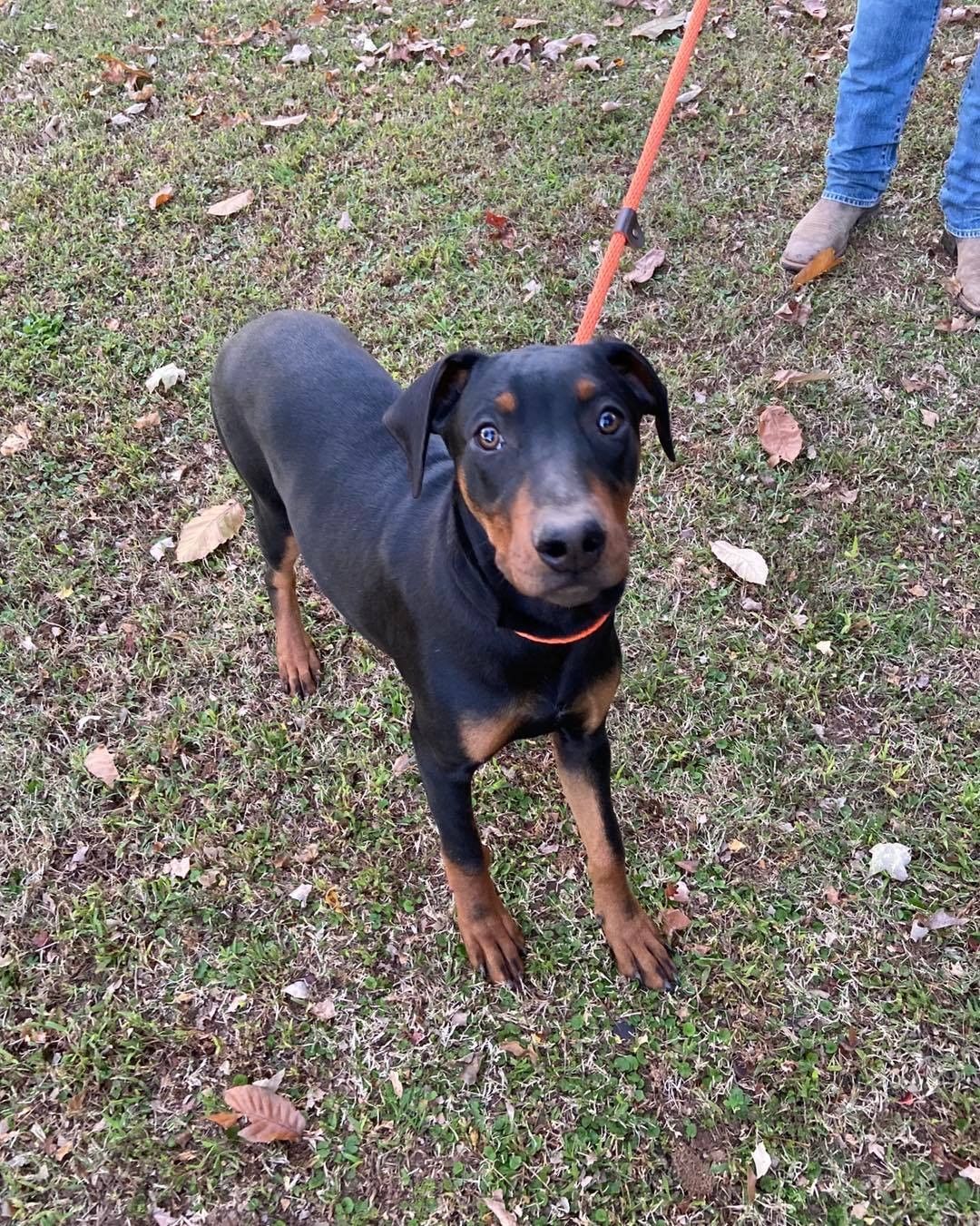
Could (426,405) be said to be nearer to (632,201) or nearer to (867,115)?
(632,201)

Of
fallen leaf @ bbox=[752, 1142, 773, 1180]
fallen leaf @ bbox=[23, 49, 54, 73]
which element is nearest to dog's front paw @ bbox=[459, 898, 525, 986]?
fallen leaf @ bbox=[752, 1142, 773, 1180]

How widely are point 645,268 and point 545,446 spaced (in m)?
3.17

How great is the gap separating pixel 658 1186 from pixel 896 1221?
62cm

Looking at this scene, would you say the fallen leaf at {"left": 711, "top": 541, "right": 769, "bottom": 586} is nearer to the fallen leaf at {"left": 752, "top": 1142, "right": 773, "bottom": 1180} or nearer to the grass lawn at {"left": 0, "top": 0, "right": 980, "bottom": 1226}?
the grass lawn at {"left": 0, "top": 0, "right": 980, "bottom": 1226}

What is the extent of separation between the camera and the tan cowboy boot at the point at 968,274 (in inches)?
179

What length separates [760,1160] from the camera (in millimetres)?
2648

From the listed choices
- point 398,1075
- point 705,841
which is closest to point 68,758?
point 398,1075

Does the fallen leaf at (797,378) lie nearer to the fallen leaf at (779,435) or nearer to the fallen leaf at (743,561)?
the fallen leaf at (779,435)

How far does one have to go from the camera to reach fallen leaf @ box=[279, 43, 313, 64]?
21.7 ft

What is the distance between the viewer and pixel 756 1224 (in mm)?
2568

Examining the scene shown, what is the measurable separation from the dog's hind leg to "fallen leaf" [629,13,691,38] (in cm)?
469

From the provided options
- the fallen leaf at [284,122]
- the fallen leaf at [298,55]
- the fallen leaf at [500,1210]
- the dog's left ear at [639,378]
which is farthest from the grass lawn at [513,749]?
the dog's left ear at [639,378]

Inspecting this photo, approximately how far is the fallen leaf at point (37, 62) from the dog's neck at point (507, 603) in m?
6.53

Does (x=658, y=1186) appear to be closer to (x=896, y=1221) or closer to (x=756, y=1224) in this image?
(x=756, y=1224)
